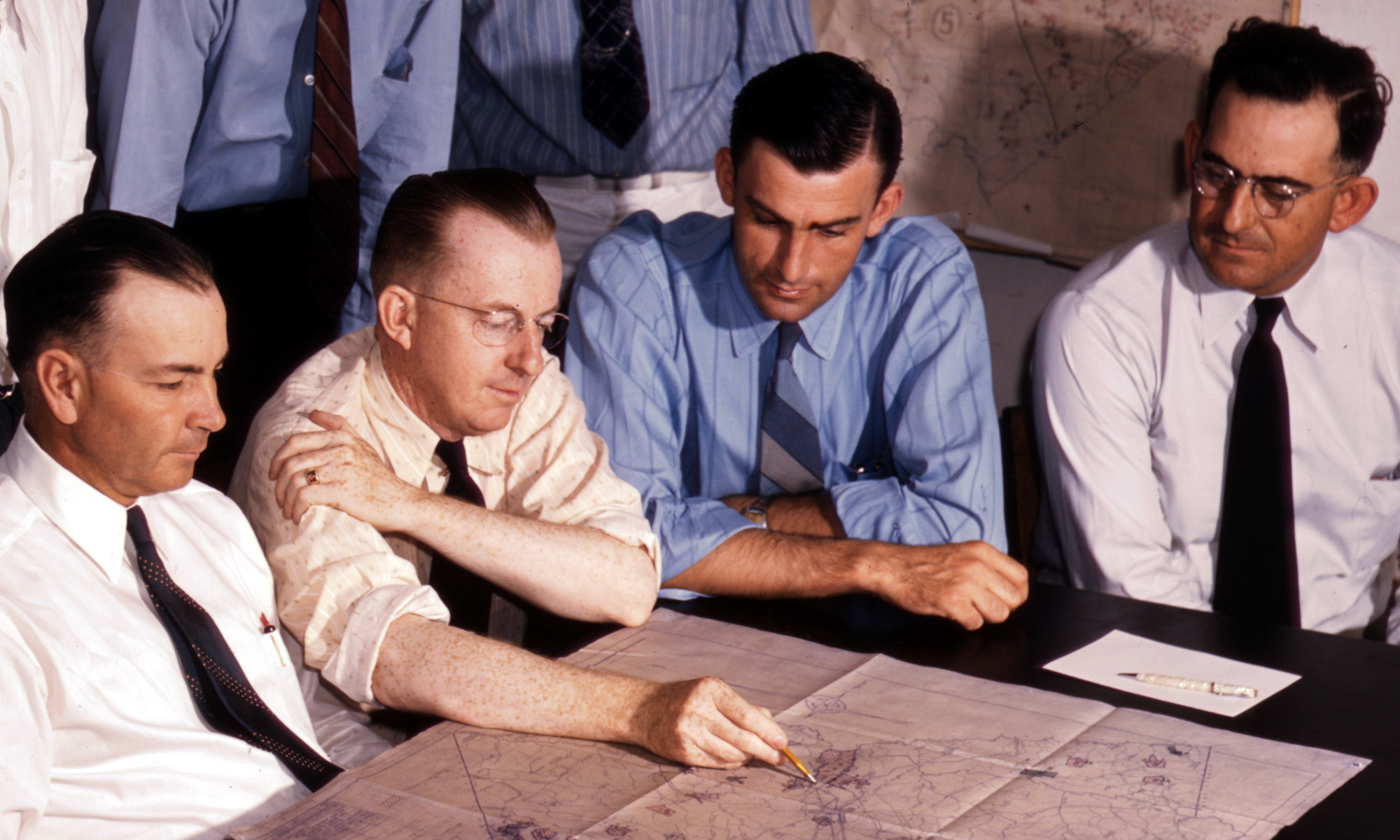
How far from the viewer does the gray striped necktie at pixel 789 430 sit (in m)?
2.38

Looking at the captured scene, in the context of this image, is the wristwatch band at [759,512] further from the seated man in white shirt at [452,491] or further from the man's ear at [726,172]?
the man's ear at [726,172]

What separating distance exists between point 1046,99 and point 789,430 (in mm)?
1548

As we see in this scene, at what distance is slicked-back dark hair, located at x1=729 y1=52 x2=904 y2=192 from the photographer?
218cm

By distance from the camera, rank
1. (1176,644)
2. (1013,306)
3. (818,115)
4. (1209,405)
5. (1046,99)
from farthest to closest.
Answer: (1013,306), (1046,99), (1209,405), (818,115), (1176,644)

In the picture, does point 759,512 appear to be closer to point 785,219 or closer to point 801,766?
point 785,219

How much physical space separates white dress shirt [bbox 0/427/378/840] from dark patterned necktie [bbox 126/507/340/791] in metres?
0.01

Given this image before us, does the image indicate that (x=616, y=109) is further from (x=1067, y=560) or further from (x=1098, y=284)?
(x=1067, y=560)

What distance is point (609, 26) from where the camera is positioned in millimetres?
2959

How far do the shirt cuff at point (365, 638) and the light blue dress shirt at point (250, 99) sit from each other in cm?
105

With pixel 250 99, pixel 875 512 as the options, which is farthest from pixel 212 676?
pixel 250 99

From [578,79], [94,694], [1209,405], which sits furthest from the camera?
[578,79]

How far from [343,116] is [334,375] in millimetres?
786

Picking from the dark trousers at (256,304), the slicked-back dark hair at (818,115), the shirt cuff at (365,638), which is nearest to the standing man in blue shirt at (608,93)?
the dark trousers at (256,304)

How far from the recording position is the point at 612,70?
297 cm
